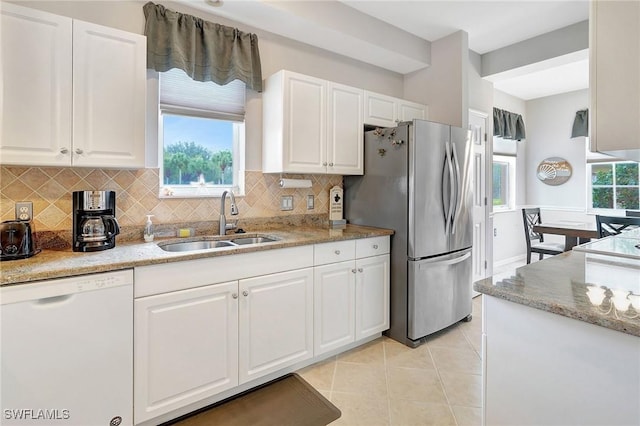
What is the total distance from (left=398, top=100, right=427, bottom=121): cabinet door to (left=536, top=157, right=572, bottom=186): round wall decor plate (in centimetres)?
352

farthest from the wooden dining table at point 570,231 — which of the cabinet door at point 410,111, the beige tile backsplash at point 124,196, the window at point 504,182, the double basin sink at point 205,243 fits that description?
the double basin sink at point 205,243

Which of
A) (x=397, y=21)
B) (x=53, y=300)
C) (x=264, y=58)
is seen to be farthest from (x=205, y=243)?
(x=397, y=21)

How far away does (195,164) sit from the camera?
2557 millimetres

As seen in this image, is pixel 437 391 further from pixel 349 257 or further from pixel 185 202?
pixel 185 202

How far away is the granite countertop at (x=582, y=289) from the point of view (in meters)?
0.97

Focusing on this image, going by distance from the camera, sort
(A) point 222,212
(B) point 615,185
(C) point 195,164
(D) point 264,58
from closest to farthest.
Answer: (A) point 222,212, (C) point 195,164, (D) point 264,58, (B) point 615,185

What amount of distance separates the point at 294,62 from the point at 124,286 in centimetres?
226

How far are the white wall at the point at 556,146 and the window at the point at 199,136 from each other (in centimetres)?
540

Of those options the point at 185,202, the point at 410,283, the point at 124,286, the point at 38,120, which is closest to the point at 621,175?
the point at 410,283

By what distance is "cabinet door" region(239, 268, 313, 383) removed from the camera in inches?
77.5

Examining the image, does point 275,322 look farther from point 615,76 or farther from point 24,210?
point 615,76

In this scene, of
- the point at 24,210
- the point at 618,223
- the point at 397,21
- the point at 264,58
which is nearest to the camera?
the point at 24,210

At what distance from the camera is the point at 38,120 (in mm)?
1651

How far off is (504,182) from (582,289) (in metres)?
5.01
